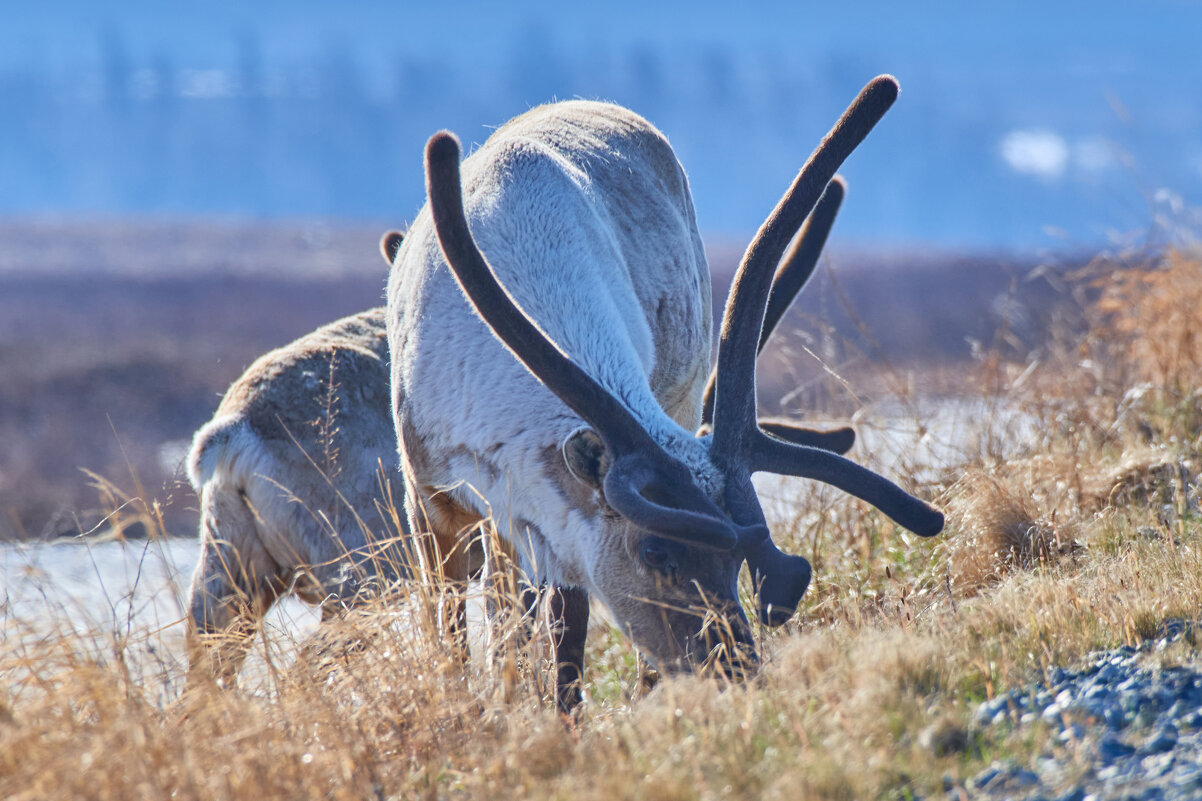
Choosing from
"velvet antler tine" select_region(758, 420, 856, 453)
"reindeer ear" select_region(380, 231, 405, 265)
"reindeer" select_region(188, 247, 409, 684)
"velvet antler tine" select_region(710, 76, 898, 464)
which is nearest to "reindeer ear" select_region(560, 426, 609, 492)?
"velvet antler tine" select_region(710, 76, 898, 464)

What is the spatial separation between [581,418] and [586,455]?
0.21m

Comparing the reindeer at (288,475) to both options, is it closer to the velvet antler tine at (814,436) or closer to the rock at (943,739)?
the velvet antler tine at (814,436)

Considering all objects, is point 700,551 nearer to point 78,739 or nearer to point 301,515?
point 78,739

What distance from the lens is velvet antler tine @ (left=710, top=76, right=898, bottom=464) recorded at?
13.0 feet

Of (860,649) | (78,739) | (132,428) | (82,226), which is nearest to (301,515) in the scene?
(78,739)

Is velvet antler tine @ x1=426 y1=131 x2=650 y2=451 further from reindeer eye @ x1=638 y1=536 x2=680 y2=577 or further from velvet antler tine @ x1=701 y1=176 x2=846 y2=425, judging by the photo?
velvet antler tine @ x1=701 y1=176 x2=846 y2=425

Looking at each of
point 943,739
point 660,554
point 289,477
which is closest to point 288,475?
point 289,477

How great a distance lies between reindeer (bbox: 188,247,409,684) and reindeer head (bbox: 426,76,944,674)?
6.03 ft

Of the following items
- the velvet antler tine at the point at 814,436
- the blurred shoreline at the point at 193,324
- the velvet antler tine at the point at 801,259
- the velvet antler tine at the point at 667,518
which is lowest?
the blurred shoreline at the point at 193,324

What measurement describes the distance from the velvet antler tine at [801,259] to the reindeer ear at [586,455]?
1.20 metres

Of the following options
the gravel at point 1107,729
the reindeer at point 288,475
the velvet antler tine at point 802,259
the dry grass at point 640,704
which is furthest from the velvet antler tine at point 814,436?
the gravel at point 1107,729

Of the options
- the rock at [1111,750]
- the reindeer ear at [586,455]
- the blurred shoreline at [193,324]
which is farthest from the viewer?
the blurred shoreline at [193,324]

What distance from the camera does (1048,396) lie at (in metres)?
7.37

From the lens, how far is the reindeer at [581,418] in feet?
11.9
